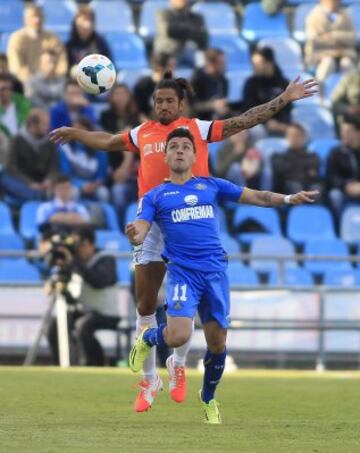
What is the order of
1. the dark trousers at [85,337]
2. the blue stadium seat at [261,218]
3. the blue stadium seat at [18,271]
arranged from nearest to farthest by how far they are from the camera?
the dark trousers at [85,337]
the blue stadium seat at [18,271]
the blue stadium seat at [261,218]

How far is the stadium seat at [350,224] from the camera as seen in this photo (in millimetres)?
21172

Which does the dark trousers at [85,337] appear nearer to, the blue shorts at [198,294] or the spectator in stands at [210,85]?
the spectator in stands at [210,85]

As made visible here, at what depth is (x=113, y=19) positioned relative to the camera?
24781 millimetres

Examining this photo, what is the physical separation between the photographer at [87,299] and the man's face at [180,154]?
8.00 m

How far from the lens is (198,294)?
1001cm

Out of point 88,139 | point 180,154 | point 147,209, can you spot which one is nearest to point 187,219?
point 147,209

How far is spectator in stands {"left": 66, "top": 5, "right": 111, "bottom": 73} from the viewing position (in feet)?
73.8

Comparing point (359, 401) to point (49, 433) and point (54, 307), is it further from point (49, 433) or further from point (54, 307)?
point (54, 307)

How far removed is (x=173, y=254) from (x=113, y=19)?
49.9 feet

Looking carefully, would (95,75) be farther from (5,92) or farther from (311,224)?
(311,224)

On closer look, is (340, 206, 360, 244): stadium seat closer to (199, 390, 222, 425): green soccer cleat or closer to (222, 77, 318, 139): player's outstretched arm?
(222, 77, 318, 139): player's outstretched arm

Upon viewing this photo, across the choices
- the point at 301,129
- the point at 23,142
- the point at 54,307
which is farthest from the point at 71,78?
the point at 54,307

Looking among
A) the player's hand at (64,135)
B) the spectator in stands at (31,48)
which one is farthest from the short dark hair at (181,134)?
the spectator in stands at (31,48)

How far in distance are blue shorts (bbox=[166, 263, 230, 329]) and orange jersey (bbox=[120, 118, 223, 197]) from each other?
1.00m
